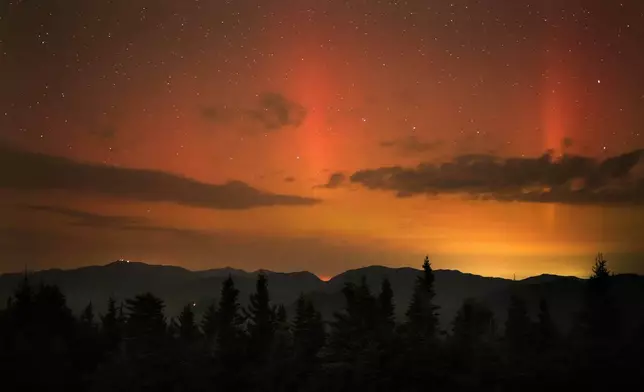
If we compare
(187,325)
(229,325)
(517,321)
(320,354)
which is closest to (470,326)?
(517,321)

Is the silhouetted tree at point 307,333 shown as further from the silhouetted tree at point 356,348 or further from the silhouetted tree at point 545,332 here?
the silhouetted tree at point 545,332

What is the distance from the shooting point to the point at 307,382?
1844 inches

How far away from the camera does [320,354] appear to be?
155ft

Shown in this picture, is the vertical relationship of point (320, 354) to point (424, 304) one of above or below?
below

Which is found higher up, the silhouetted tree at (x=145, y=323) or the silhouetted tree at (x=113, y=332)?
the silhouetted tree at (x=145, y=323)

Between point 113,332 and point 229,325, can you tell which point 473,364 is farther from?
point 113,332

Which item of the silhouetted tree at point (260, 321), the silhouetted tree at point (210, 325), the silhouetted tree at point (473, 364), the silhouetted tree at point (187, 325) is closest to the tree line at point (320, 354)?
the silhouetted tree at point (473, 364)

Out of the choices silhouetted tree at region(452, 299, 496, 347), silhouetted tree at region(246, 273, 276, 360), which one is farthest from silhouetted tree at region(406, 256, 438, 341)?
silhouetted tree at region(246, 273, 276, 360)

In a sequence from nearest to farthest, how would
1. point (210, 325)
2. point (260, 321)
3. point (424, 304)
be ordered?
1. point (424, 304)
2. point (260, 321)
3. point (210, 325)

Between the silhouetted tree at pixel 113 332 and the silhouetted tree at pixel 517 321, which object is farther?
the silhouetted tree at pixel 517 321

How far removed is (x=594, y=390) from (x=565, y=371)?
244 cm

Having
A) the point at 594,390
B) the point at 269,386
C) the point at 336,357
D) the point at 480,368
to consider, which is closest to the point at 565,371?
the point at 594,390

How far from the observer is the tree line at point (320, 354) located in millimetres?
42438

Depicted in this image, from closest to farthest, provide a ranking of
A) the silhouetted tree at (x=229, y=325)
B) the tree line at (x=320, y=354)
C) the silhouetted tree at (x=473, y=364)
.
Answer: the silhouetted tree at (x=473, y=364) < the tree line at (x=320, y=354) < the silhouetted tree at (x=229, y=325)
